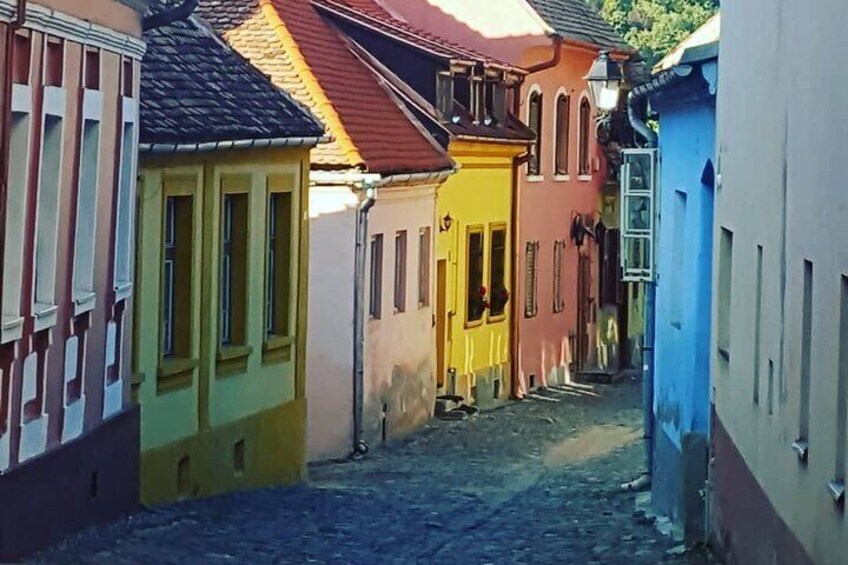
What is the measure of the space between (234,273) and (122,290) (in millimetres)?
4312

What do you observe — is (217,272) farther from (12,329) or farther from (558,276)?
(558,276)

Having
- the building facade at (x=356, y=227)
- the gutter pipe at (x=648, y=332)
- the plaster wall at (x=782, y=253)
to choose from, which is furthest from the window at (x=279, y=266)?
the plaster wall at (x=782, y=253)

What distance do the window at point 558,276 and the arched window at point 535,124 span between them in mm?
2350

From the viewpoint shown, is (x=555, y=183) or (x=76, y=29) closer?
(x=76, y=29)

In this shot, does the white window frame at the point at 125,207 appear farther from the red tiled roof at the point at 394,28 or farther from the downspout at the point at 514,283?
the downspout at the point at 514,283

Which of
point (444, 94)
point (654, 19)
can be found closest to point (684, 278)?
point (444, 94)

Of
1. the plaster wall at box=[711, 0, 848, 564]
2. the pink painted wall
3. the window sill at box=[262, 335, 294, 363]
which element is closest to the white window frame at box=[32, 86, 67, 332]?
the plaster wall at box=[711, 0, 848, 564]

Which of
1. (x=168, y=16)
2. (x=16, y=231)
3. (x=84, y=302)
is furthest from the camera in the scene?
(x=168, y=16)

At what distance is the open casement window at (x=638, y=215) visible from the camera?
70.7 feet

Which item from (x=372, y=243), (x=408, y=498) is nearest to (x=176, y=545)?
(x=408, y=498)

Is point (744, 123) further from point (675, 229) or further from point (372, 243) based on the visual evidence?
point (372, 243)

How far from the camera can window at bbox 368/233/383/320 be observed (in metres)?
28.1

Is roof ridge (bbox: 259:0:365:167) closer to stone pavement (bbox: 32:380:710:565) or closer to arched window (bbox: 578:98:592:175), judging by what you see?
stone pavement (bbox: 32:380:710:565)

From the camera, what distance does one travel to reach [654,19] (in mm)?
63375
